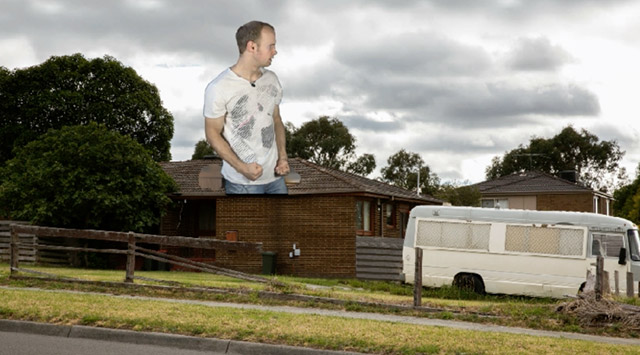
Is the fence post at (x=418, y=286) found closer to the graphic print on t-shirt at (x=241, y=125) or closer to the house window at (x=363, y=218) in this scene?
the graphic print on t-shirt at (x=241, y=125)

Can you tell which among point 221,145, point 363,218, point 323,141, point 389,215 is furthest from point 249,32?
point 323,141

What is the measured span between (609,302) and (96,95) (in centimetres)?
3309

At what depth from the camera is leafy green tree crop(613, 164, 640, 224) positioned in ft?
199

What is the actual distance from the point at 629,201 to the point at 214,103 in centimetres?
5842

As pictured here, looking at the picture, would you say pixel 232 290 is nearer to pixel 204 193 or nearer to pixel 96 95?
pixel 204 193

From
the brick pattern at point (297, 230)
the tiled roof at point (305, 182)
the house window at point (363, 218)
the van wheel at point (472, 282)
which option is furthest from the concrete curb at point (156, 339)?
the house window at point (363, 218)

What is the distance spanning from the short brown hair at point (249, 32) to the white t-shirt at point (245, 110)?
0.58 metres

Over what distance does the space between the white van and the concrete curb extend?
12113 mm

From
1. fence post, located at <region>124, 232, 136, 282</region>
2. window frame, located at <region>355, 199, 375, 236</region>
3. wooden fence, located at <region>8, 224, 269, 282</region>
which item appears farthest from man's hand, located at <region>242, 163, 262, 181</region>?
window frame, located at <region>355, 199, 375, 236</region>

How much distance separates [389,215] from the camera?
35156 mm

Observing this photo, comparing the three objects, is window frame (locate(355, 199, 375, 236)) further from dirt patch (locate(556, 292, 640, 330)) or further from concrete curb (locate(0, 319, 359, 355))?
concrete curb (locate(0, 319, 359, 355))

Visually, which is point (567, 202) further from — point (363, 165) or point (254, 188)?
point (254, 188)

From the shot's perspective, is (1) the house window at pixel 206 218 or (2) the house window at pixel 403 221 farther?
(2) the house window at pixel 403 221

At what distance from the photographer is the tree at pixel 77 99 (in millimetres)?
41594
